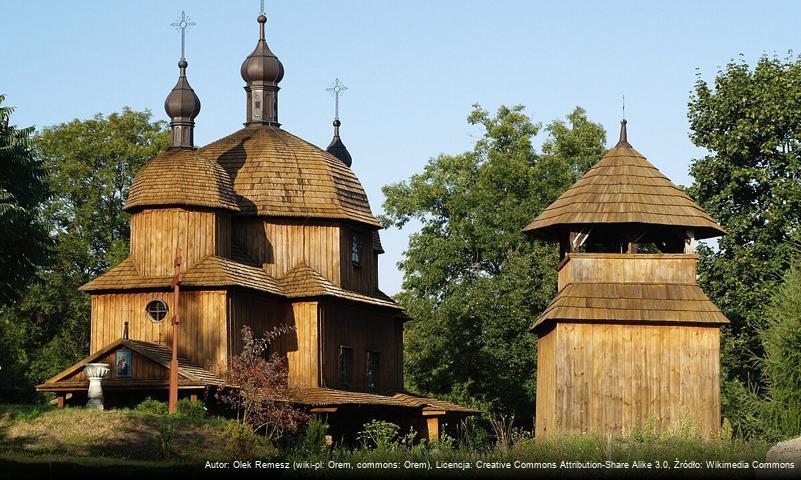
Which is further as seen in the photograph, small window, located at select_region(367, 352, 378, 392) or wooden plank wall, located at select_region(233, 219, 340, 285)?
small window, located at select_region(367, 352, 378, 392)

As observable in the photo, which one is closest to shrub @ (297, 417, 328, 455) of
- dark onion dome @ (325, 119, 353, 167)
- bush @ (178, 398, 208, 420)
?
→ bush @ (178, 398, 208, 420)

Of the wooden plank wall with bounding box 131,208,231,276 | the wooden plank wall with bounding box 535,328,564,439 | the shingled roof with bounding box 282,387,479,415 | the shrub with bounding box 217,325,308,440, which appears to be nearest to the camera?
the wooden plank wall with bounding box 535,328,564,439

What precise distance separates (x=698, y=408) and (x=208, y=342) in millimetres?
14018

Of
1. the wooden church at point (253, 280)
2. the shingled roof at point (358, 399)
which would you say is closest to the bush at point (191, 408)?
the wooden church at point (253, 280)

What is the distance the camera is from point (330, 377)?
1730 inches

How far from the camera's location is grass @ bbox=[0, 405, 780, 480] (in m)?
23.2

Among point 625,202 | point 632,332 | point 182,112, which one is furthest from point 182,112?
point 632,332

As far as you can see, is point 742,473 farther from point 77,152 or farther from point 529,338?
point 77,152

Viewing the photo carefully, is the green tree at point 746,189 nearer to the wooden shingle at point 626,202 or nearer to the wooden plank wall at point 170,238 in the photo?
the wooden shingle at point 626,202

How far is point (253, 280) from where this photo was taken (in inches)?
1672

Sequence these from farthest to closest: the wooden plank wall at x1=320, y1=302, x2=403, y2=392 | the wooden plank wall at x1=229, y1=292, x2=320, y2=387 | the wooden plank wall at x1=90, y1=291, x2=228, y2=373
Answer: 1. the wooden plank wall at x1=320, y1=302, x2=403, y2=392
2. the wooden plank wall at x1=229, y1=292, x2=320, y2=387
3. the wooden plank wall at x1=90, y1=291, x2=228, y2=373

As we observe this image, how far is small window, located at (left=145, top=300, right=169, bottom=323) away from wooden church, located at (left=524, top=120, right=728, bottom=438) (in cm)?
1181

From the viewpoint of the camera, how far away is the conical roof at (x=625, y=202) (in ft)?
114

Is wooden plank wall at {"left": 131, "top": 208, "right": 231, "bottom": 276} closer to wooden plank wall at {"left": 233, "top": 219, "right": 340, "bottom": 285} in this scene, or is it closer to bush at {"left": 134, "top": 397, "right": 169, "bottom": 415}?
wooden plank wall at {"left": 233, "top": 219, "right": 340, "bottom": 285}
